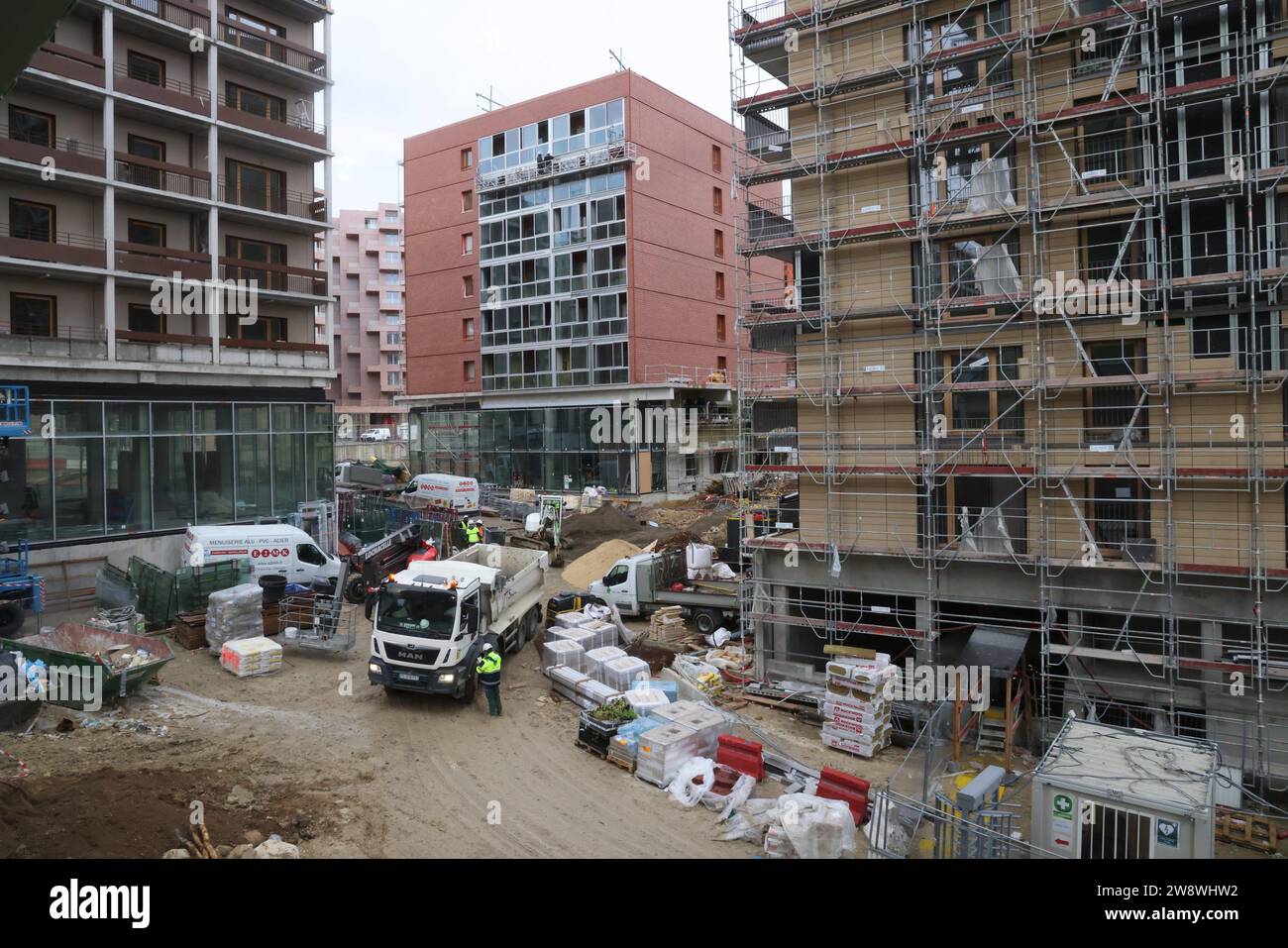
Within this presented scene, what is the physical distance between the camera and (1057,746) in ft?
35.7

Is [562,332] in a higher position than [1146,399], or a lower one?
higher

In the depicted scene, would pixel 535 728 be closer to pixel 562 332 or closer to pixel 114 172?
pixel 114 172

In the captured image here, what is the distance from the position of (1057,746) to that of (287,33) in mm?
33856

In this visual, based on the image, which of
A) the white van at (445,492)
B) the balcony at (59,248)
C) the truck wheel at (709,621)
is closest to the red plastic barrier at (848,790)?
the truck wheel at (709,621)

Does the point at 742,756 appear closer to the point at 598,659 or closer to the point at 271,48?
the point at 598,659

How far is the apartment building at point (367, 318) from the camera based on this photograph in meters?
83.3

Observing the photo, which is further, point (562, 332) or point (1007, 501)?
point (562, 332)

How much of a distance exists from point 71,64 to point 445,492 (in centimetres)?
1945

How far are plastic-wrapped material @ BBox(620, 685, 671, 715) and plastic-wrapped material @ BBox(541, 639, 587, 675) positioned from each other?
2.06 metres

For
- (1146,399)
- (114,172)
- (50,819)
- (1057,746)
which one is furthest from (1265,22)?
(114,172)

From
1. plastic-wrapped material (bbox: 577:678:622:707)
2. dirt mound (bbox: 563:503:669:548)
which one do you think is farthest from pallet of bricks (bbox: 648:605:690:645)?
dirt mound (bbox: 563:503:669:548)

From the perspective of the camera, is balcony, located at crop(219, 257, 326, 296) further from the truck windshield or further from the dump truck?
the truck windshield

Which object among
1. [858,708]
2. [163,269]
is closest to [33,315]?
[163,269]

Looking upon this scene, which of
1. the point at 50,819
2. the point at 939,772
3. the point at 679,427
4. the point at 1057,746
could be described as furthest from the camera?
the point at 679,427
